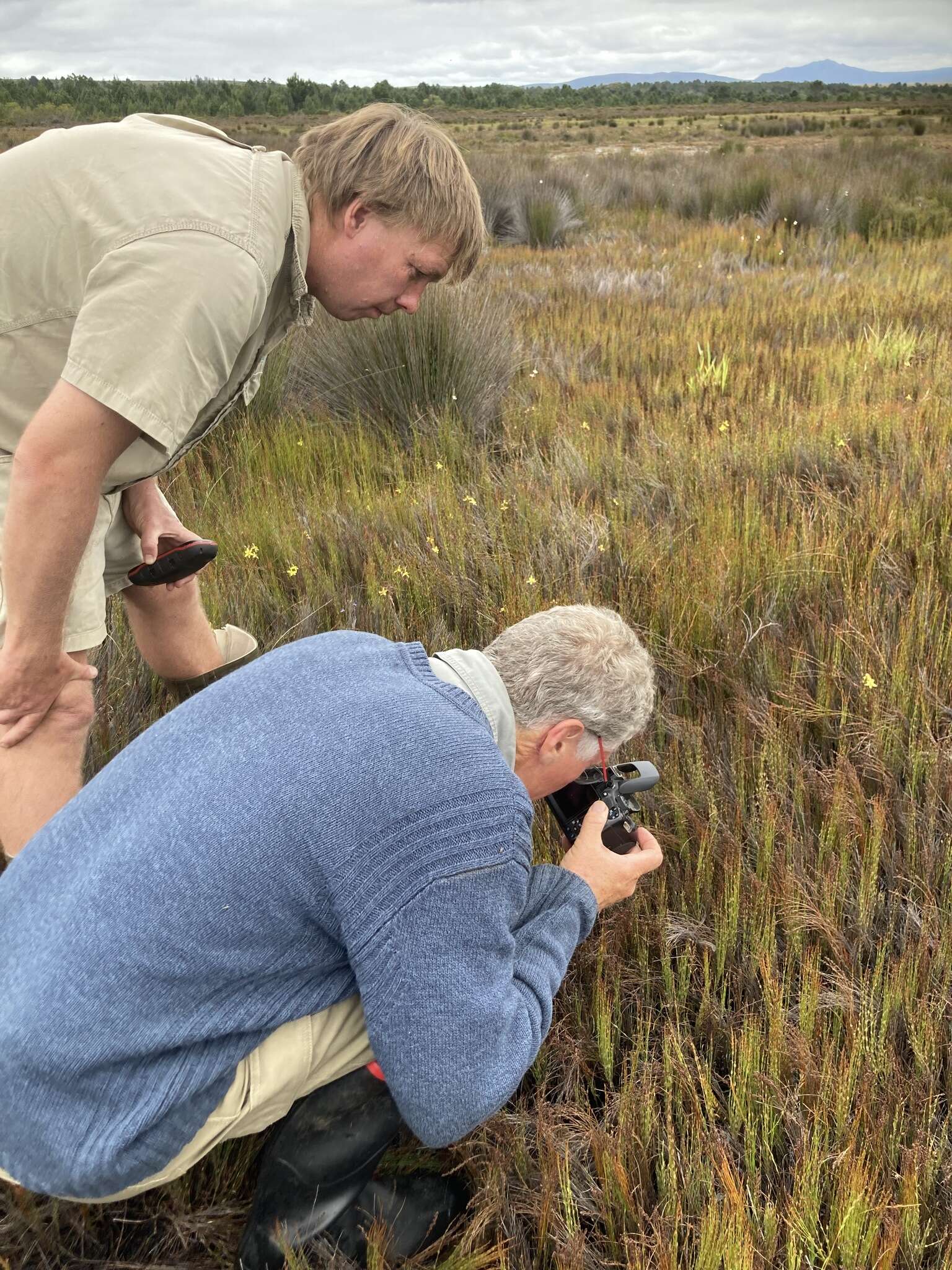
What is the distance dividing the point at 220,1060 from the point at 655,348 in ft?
17.8

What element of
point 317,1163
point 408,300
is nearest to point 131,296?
point 408,300

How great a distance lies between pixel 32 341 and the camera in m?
1.68

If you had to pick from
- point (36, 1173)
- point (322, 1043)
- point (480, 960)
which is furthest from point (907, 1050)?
point (36, 1173)

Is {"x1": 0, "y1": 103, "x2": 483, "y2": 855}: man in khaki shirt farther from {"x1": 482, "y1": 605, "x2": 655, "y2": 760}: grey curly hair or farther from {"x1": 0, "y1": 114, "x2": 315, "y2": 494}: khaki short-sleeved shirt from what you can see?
{"x1": 482, "y1": 605, "x2": 655, "y2": 760}: grey curly hair

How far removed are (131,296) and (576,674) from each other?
3.27 feet

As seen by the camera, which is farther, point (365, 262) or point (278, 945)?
point (365, 262)

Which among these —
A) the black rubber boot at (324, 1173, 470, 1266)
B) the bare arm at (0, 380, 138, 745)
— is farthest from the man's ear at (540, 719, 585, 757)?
the bare arm at (0, 380, 138, 745)

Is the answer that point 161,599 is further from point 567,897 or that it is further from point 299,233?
point 567,897

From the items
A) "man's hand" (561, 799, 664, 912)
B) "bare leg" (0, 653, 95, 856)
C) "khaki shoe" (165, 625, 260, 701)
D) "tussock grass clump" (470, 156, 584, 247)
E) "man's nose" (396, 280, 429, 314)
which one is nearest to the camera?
"man's hand" (561, 799, 664, 912)

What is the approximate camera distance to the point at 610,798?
68.2 inches

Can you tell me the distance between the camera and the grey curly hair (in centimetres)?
154

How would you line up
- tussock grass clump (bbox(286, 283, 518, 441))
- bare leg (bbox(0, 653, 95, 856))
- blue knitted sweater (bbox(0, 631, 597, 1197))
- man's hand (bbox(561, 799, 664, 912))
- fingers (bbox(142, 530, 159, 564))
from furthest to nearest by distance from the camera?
1. tussock grass clump (bbox(286, 283, 518, 441))
2. fingers (bbox(142, 530, 159, 564))
3. bare leg (bbox(0, 653, 95, 856))
4. man's hand (bbox(561, 799, 664, 912))
5. blue knitted sweater (bbox(0, 631, 597, 1197))

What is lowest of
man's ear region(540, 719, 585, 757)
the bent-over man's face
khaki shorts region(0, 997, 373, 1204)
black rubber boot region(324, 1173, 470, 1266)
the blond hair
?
black rubber boot region(324, 1173, 470, 1266)

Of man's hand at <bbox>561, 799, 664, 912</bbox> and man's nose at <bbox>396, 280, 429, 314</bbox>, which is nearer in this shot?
man's hand at <bbox>561, 799, 664, 912</bbox>
